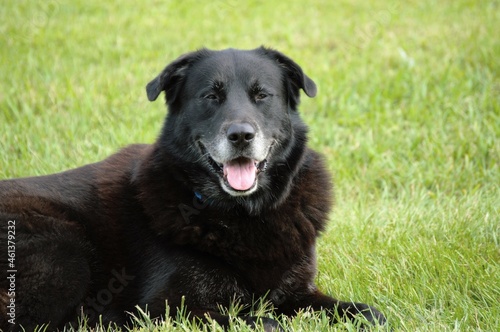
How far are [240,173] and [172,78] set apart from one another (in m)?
0.80

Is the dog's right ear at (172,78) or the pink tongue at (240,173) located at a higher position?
the dog's right ear at (172,78)

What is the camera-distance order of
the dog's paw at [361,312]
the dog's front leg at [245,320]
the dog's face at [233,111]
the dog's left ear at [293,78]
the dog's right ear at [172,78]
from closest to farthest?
the dog's front leg at [245,320] < the dog's paw at [361,312] < the dog's face at [233,111] < the dog's right ear at [172,78] < the dog's left ear at [293,78]

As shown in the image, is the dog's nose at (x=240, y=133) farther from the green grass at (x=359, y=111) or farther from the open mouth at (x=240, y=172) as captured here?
the green grass at (x=359, y=111)

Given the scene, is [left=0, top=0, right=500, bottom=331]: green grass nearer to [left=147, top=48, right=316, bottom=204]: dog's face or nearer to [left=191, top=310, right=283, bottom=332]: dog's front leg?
[left=191, top=310, right=283, bottom=332]: dog's front leg

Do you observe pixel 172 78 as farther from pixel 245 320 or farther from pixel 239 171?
pixel 245 320

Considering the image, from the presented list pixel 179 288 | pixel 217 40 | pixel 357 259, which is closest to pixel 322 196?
pixel 357 259

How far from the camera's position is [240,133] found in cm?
361

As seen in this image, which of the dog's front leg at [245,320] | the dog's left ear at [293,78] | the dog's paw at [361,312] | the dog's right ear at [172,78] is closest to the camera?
Result: the dog's front leg at [245,320]

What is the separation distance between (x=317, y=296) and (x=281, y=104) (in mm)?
1206

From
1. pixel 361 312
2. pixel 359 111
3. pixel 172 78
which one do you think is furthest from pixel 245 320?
pixel 359 111

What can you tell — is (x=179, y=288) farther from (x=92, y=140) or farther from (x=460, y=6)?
(x=460, y=6)

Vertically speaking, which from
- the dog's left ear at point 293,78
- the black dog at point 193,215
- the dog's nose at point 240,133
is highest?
the dog's left ear at point 293,78

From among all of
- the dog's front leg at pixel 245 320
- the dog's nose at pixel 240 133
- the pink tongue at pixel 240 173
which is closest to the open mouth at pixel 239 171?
the pink tongue at pixel 240 173

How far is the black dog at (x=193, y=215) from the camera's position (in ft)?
12.1
